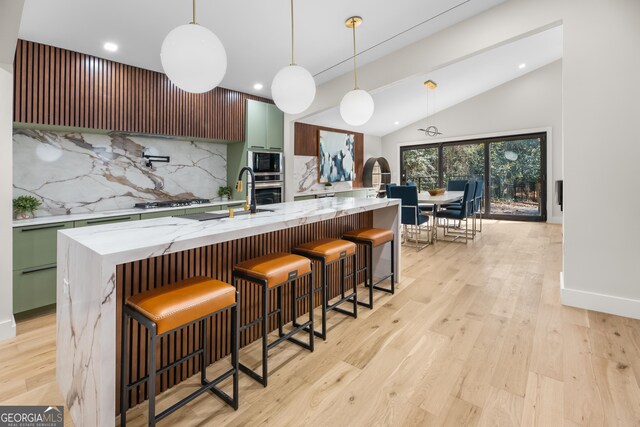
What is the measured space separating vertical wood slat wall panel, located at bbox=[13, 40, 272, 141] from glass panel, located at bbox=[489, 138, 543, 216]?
267 inches


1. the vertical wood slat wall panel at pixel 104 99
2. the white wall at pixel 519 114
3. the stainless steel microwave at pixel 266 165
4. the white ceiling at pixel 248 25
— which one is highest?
the white wall at pixel 519 114

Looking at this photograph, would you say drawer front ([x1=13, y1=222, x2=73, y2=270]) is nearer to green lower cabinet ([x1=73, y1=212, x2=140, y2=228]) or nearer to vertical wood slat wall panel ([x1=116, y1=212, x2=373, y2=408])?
green lower cabinet ([x1=73, y1=212, x2=140, y2=228])

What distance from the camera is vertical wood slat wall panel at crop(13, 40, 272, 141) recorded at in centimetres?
278

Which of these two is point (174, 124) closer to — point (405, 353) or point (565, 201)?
point (405, 353)

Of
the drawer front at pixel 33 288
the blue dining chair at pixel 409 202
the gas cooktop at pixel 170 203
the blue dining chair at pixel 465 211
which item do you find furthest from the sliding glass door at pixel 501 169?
the drawer front at pixel 33 288

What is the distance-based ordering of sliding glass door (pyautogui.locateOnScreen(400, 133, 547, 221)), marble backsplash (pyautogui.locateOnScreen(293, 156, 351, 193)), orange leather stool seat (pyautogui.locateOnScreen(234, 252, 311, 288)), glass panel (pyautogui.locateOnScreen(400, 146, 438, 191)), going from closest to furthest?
orange leather stool seat (pyautogui.locateOnScreen(234, 252, 311, 288))
marble backsplash (pyautogui.locateOnScreen(293, 156, 351, 193))
sliding glass door (pyautogui.locateOnScreen(400, 133, 547, 221))
glass panel (pyautogui.locateOnScreen(400, 146, 438, 191))

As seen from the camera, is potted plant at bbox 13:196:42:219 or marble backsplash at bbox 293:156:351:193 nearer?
potted plant at bbox 13:196:42:219

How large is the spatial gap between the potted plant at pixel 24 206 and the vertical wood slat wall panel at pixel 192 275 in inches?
89.0

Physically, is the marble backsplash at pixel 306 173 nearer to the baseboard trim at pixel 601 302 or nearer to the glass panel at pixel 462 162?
the glass panel at pixel 462 162

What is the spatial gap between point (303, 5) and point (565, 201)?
9.58 feet

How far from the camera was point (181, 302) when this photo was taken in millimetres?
1341

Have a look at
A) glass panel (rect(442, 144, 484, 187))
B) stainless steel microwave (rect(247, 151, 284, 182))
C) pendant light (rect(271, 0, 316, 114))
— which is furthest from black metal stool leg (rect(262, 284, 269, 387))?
glass panel (rect(442, 144, 484, 187))

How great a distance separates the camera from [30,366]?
198 cm

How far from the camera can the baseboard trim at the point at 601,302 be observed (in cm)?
251
